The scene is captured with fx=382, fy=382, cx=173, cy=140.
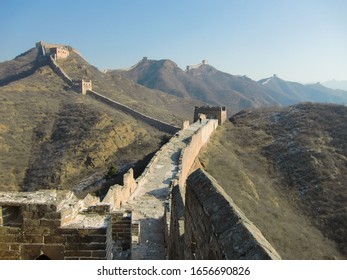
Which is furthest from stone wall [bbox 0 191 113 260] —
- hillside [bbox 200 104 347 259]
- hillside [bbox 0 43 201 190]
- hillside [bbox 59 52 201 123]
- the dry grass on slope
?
hillside [bbox 59 52 201 123]

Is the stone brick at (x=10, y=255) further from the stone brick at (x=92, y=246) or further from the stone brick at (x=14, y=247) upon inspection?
the stone brick at (x=92, y=246)

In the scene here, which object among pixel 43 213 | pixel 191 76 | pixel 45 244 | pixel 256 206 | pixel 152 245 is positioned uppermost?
pixel 191 76

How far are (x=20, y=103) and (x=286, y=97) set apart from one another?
137 m

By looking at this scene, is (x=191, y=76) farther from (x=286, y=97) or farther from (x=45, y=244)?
(x=45, y=244)

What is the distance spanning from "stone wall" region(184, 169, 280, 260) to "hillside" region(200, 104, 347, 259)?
12.5 meters

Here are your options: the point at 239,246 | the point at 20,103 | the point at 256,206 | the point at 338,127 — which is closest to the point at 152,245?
the point at 239,246

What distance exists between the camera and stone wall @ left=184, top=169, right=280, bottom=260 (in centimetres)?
298

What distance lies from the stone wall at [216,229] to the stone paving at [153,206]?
427 cm

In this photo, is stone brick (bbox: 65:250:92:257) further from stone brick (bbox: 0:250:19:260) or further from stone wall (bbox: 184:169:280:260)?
stone wall (bbox: 184:169:280:260)

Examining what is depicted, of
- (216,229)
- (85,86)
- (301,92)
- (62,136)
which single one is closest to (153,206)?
(216,229)

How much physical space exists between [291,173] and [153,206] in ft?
60.4

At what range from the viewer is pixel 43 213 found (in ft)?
13.3

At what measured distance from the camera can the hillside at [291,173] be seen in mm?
19547

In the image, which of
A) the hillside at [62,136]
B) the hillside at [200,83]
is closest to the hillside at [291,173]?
the hillside at [62,136]
